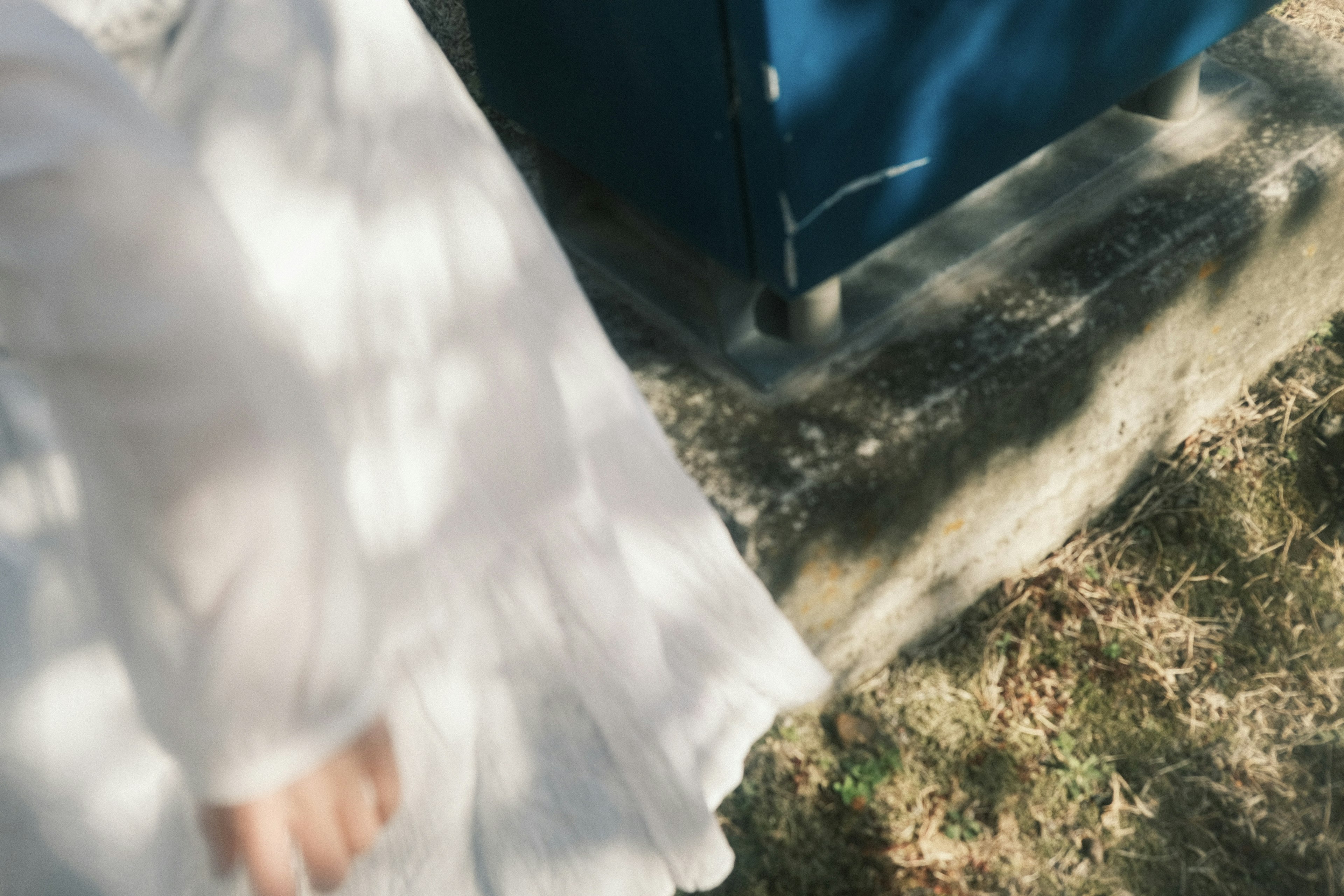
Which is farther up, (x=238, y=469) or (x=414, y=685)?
(x=238, y=469)

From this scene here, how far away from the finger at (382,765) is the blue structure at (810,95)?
1067 millimetres

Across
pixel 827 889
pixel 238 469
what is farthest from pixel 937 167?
pixel 238 469

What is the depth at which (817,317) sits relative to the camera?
6.68 feet

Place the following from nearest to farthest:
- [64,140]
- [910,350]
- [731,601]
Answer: [64,140] < [731,601] < [910,350]

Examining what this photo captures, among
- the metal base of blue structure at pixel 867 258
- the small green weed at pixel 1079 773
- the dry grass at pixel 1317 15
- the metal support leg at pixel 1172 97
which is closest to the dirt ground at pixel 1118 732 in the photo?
the small green weed at pixel 1079 773

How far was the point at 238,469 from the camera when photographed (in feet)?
2.37

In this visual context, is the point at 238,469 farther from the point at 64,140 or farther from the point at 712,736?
the point at 712,736

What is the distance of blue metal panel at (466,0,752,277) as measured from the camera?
1.70 meters

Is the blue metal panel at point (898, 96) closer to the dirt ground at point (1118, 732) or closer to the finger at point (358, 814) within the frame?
the dirt ground at point (1118, 732)

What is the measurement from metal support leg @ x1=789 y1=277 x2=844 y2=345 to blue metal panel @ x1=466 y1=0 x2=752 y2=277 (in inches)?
6.3

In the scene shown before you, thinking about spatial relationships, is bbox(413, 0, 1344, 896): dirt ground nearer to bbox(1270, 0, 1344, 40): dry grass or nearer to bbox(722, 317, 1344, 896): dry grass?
bbox(722, 317, 1344, 896): dry grass

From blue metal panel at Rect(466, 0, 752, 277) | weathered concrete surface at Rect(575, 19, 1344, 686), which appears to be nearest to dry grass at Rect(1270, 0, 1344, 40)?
weathered concrete surface at Rect(575, 19, 1344, 686)

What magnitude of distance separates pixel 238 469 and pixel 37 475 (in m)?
0.30

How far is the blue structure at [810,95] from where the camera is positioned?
164 cm
